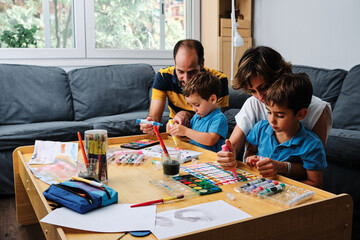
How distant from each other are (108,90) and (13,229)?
1.67 m

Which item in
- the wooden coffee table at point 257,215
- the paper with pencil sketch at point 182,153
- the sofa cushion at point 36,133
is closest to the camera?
the wooden coffee table at point 257,215

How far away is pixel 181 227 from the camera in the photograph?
89 cm

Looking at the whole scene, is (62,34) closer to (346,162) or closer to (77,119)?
(77,119)

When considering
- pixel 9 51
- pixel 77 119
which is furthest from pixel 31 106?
pixel 9 51

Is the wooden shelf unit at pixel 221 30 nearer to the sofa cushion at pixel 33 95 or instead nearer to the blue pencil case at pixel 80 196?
the sofa cushion at pixel 33 95

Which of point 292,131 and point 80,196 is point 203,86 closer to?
point 292,131

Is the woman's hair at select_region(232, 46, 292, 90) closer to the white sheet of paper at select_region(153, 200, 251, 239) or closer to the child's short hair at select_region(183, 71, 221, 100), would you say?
the child's short hair at select_region(183, 71, 221, 100)

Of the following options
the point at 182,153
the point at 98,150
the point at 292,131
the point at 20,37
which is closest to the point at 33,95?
the point at 20,37

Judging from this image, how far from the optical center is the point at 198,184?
3.95 ft

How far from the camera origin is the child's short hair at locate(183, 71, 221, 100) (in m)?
1.78

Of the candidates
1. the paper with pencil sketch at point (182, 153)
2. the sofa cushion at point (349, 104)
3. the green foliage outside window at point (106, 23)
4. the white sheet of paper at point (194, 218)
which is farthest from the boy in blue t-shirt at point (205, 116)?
the green foliage outside window at point (106, 23)

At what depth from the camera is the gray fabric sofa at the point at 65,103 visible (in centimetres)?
257

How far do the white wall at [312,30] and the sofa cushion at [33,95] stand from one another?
232cm

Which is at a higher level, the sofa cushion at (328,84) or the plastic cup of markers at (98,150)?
the sofa cushion at (328,84)
